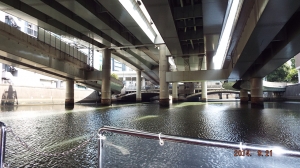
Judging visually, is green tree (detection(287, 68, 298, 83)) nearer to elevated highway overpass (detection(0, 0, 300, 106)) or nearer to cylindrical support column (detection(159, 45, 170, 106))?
elevated highway overpass (detection(0, 0, 300, 106))

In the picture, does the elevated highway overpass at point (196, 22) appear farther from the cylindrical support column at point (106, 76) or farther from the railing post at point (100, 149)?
the railing post at point (100, 149)

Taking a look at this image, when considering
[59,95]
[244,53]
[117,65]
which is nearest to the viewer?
[244,53]

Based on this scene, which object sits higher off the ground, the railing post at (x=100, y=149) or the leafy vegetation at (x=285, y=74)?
the leafy vegetation at (x=285, y=74)

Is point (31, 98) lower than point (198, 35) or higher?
lower

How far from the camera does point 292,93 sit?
4325cm

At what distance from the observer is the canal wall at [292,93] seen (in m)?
40.2

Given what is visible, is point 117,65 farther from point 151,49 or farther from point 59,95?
point 151,49

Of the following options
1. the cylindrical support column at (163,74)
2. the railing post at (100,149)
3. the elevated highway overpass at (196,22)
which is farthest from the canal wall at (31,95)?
the railing post at (100,149)

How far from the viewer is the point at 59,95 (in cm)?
4156

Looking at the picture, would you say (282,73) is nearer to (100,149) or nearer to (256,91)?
(256,91)

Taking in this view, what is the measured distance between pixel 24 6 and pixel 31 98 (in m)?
20.2

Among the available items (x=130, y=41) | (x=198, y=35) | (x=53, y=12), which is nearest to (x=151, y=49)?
(x=130, y=41)

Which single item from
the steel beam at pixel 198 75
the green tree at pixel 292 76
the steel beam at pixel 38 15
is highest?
the steel beam at pixel 38 15

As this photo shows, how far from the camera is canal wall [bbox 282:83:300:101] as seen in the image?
40.2 m
